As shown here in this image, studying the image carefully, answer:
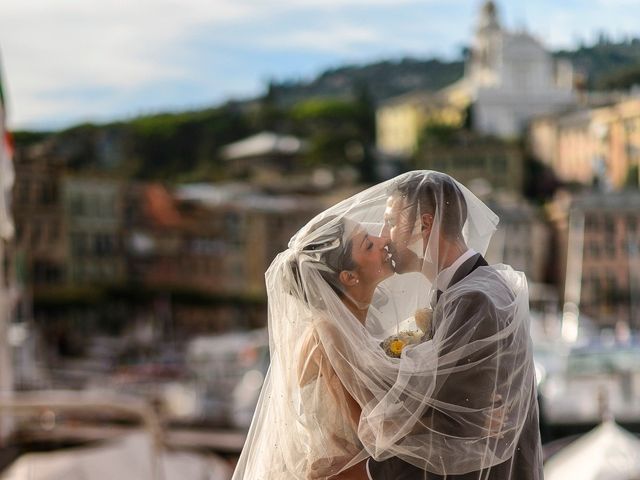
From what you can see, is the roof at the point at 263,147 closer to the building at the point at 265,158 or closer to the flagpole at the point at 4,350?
the building at the point at 265,158

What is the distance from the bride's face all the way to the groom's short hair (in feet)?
0.29

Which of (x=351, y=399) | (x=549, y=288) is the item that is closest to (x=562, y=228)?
(x=549, y=288)

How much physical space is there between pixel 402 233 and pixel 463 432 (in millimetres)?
326

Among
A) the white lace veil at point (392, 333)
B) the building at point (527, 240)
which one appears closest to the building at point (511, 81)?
the building at point (527, 240)

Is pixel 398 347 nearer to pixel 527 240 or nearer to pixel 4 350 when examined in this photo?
pixel 4 350

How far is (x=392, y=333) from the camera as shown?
2.32 m

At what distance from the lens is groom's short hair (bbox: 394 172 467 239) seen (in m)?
2.20

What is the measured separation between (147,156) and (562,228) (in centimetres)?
2305

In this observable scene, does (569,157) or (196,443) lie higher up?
(196,443)

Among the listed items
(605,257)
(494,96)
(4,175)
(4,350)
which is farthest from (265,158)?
(4,175)

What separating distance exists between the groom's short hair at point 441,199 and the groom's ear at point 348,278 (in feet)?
0.51

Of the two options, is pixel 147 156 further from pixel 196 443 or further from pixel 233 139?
pixel 196 443

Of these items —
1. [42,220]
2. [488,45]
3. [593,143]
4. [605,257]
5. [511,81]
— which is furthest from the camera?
[488,45]

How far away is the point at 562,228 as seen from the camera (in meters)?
60.9
